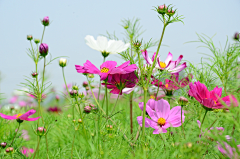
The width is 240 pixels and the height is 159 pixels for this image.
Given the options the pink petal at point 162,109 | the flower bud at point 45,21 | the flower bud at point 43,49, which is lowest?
the pink petal at point 162,109

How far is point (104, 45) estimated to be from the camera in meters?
0.71

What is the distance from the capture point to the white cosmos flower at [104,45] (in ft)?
2.26

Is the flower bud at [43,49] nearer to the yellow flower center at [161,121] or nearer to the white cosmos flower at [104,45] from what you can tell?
the white cosmos flower at [104,45]

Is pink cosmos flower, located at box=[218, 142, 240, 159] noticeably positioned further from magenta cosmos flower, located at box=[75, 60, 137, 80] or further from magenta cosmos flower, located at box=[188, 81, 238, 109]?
magenta cosmos flower, located at box=[75, 60, 137, 80]

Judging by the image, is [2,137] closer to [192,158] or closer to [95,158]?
[95,158]

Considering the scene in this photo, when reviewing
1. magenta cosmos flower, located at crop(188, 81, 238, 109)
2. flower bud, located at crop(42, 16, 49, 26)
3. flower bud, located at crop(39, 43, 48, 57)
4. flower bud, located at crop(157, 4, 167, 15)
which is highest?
flower bud, located at crop(42, 16, 49, 26)

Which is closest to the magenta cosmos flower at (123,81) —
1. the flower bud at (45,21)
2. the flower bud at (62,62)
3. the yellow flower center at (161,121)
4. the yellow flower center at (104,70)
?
the yellow flower center at (104,70)

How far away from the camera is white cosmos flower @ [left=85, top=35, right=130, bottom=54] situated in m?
0.69

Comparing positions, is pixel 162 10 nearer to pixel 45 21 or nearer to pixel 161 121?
pixel 161 121

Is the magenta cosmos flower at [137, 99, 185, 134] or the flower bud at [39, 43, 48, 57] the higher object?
the flower bud at [39, 43, 48, 57]

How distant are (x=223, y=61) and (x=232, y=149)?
0.43m

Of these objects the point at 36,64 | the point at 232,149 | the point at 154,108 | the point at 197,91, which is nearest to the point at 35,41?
the point at 36,64

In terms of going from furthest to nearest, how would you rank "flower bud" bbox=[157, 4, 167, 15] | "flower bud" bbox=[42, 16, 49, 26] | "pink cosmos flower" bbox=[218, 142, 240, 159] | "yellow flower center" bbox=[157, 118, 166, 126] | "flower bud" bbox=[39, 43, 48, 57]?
1. "flower bud" bbox=[42, 16, 49, 26]
2. "flower bud" bbox=[39, 43, 48, 57]
3. "yellow flower center" bbox=[157, 118, 166, 126]
4. "flower bud" bbox=[157, 4, 167, 15]
5. "pink cosmos flower" bbox=[218, 142, 240, 159]

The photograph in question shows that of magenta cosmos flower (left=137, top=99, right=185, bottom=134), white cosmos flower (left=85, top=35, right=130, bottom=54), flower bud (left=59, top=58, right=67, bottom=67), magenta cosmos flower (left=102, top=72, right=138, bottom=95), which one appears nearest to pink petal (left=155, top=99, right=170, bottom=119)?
magenta cosmos flower (left=137, top=99, right=185, bottom=134)
